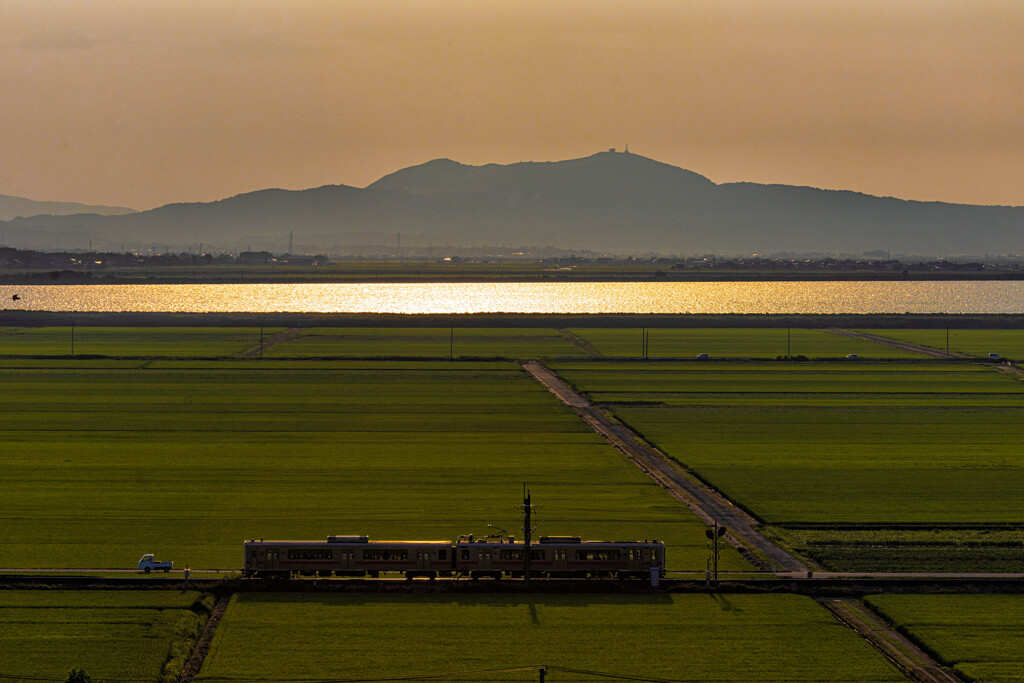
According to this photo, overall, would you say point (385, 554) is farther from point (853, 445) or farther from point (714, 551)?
point (853, 445)

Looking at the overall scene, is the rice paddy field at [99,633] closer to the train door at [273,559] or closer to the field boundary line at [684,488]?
the train door at [273,559]

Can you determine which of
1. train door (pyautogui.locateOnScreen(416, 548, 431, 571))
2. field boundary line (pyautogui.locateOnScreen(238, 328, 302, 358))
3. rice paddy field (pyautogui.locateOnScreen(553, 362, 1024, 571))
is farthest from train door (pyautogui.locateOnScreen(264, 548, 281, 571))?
field boundary line (pyautogui.locateOnScreen(238, 328, 302, 358))

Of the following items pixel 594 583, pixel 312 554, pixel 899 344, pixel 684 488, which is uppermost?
pixel 899 344

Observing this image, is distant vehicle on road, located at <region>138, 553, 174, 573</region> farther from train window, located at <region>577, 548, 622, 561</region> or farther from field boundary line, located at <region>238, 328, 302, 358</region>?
field boundary line, located at <region>238, 328, 302, 358</region>

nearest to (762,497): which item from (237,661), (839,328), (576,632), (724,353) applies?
(576,632)

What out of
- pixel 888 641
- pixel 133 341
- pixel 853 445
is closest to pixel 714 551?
pixel 888 641

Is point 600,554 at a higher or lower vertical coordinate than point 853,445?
lower

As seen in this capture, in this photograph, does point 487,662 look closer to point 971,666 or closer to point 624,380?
point 971,666
